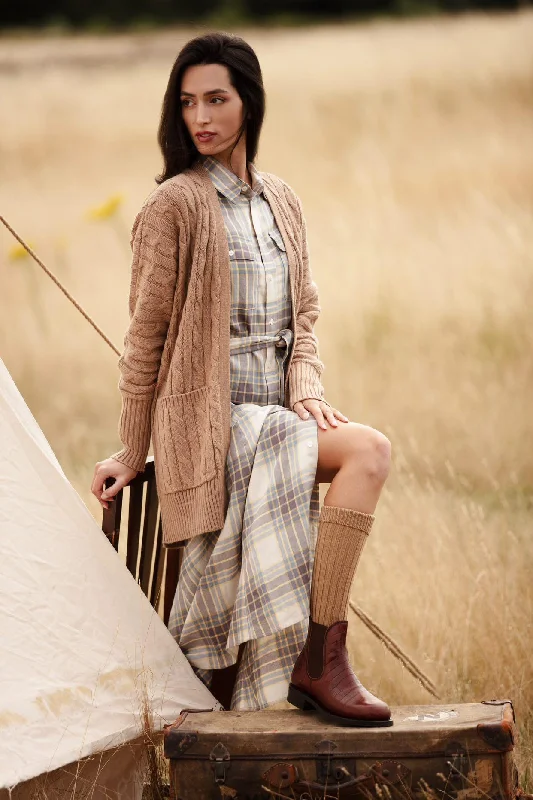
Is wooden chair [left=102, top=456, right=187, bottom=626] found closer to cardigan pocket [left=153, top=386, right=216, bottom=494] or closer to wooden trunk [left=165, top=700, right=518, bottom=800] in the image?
cardigan pocket [left=153, top=386, right=216, bottom=494]

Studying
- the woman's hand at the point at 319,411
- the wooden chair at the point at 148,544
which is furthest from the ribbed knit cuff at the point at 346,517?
the wooden chair at the point at 148,544

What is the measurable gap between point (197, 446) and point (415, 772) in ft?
3.10

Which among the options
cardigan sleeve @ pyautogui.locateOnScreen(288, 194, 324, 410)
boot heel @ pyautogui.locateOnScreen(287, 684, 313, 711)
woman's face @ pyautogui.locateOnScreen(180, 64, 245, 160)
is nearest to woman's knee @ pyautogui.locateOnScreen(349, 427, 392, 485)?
cardigan sleeve @ pyautogui.locateOnScreen(288, 194, 324, 410)

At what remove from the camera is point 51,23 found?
17.5 metres

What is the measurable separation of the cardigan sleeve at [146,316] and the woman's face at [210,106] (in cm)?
20

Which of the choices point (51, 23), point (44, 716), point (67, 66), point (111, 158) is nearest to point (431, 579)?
point (44, 716)

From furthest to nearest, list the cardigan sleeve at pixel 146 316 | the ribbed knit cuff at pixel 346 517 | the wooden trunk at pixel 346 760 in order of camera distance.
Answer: the cardigan sleeve at pixel 146 316 → the ribbed knit cuff at pixel 346 517 → the wooden trunk at pixel 346 760

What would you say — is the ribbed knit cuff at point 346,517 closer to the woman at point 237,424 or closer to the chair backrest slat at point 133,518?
the woman at point 237,424

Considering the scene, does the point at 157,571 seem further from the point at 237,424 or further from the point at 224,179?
the point at 224,179

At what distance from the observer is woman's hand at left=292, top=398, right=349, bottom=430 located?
2.88 metres

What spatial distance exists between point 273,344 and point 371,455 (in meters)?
0.44

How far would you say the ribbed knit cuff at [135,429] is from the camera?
301 centimetres

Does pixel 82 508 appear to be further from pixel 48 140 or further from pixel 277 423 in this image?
pixel 48 140

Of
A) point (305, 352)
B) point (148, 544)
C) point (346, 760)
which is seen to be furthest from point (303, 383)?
point (346, 760)
